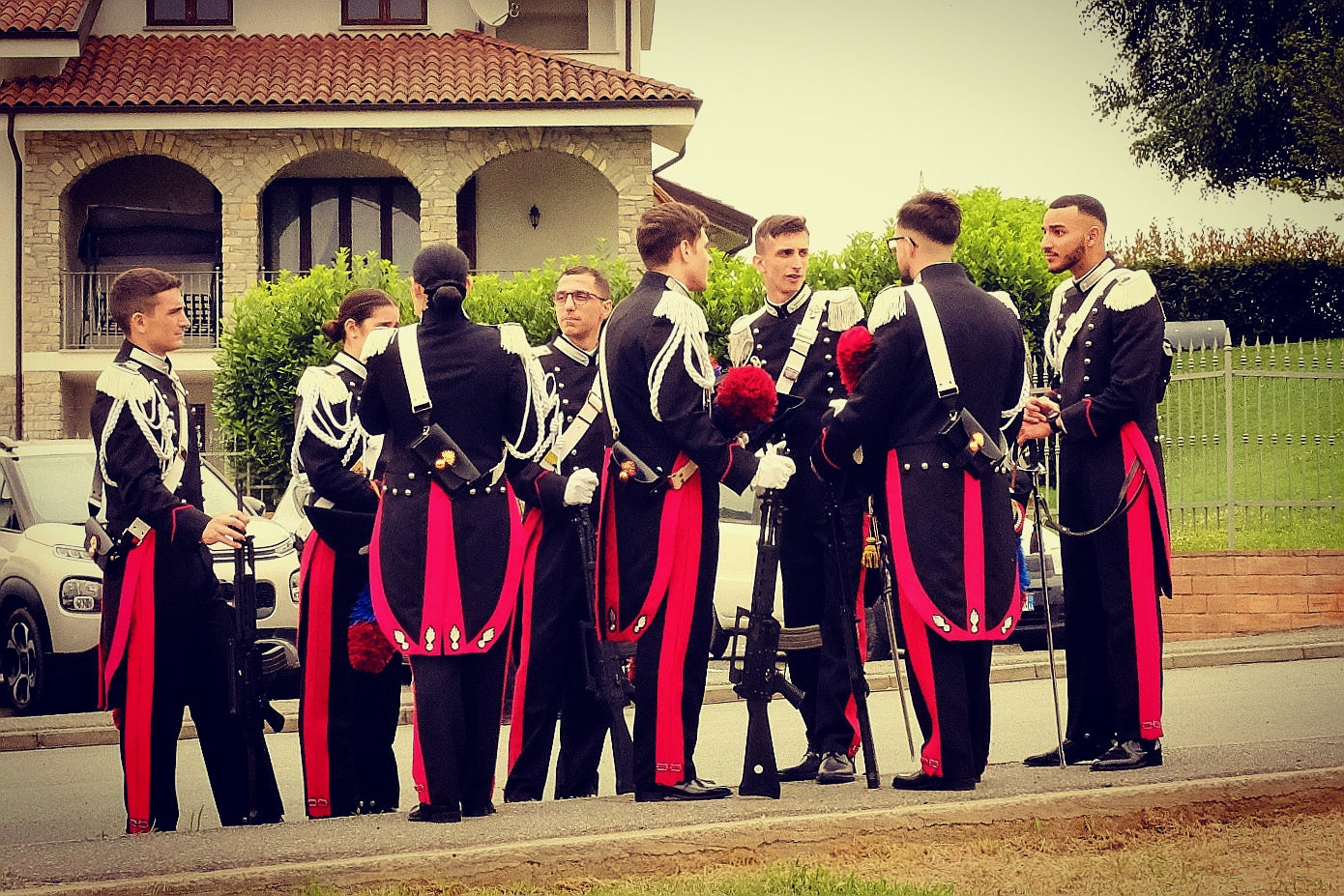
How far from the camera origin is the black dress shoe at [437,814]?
670 cm

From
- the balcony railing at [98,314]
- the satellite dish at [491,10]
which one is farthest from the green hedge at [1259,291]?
the balcony railing at [98,314]

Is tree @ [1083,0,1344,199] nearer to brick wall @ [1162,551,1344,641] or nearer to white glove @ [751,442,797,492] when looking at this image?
brick wall @ [1162,551,1344,641]

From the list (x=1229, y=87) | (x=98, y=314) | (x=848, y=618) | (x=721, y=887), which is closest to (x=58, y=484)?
(x=848, y=618)

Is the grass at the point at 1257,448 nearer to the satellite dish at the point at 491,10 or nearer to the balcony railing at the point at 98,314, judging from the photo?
the satellite dish at the point at 491,10

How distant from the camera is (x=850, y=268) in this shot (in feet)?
64.6

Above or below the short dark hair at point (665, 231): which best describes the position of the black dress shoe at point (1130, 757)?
below

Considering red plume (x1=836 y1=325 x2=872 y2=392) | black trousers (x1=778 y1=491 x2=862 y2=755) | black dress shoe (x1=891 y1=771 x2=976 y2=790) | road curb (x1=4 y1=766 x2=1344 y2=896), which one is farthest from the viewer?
black trousers (x1=778 y1=491 x2=862 y2=755)

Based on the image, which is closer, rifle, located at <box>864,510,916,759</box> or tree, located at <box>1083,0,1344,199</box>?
rifle, located at <box>864,510,916,759</box>

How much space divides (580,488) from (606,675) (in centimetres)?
83

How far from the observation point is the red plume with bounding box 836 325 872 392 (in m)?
7.18

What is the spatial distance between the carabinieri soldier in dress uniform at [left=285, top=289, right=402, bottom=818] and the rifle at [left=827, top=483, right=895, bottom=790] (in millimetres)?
1925

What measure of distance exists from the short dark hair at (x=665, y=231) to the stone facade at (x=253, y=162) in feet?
75.0

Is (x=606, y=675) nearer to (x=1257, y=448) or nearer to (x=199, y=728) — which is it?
(x=199, y=728)

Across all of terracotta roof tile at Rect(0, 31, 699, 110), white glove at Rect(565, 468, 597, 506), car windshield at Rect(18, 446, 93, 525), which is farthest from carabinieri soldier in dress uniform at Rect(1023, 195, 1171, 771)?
terracotta roof tile at Rect(0, 31, 699, 110)
